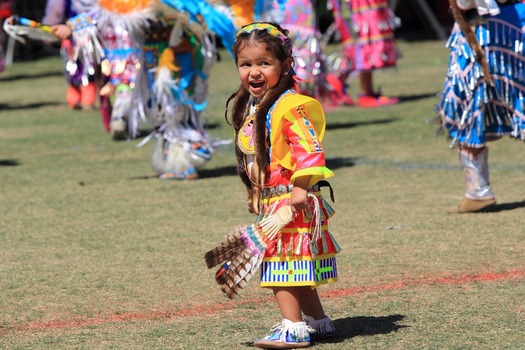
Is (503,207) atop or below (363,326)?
below

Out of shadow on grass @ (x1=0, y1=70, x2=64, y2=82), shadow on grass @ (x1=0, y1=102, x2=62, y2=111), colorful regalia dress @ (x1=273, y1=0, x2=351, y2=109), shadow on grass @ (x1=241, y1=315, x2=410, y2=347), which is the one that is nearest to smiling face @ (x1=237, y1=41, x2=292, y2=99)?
shadow on grass @ (x1=241, y1=315, x2=410, y2=347)

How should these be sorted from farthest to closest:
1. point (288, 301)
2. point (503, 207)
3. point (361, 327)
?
point (503, 207) → point (361, 327) → point (288, 301)

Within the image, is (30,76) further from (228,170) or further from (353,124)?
(228,170)

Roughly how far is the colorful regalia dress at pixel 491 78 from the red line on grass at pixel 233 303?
4.73ft

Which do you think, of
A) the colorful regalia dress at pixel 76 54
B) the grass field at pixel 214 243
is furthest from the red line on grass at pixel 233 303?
the colorful regalia dress at pixel 76 54

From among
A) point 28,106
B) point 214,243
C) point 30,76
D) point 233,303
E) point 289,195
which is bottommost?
point 30,76

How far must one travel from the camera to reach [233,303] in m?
4.93

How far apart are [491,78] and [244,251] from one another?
274cm

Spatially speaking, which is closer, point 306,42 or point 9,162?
point 9,162

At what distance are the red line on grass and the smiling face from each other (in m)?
1.08

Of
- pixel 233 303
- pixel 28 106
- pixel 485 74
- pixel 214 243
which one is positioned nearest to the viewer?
pixel 233 303

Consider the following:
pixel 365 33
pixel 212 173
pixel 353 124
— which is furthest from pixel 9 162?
pixel 365 33

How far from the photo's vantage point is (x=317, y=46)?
36.4 feet

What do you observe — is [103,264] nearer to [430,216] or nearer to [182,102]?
[430,216]
